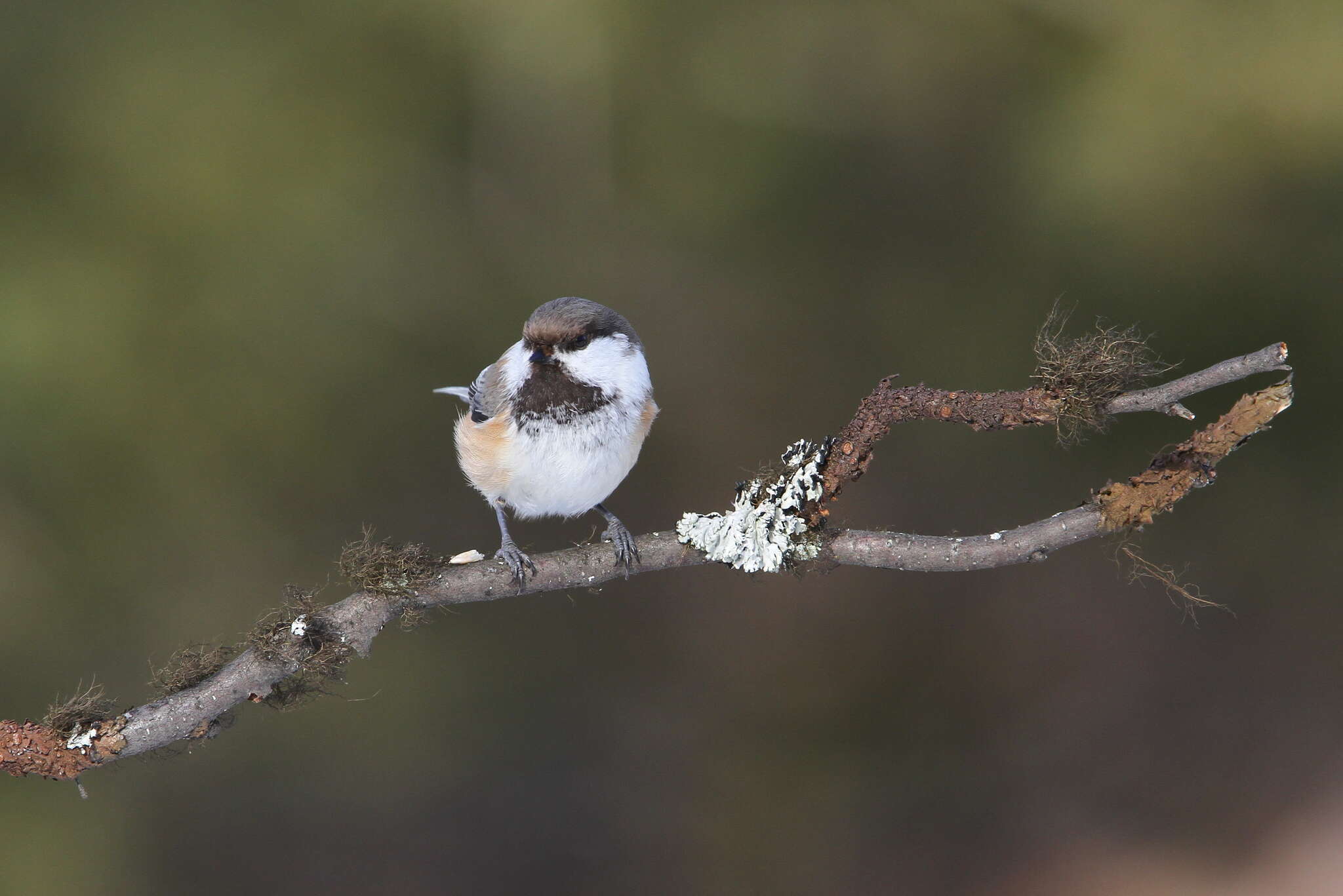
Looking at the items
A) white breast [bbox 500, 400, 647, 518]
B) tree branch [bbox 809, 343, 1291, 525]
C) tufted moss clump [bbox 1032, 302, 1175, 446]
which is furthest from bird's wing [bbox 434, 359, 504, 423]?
tufted moss clump [bbox 1032, 302, 1175, 446]

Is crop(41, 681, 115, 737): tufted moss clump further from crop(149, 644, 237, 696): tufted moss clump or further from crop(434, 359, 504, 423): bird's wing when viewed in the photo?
crop(434, 359, 504, 423): bird's wing

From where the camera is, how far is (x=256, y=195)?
5.79 feet

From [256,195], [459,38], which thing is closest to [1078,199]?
[459,38]

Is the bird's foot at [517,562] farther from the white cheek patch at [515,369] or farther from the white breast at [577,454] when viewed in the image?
the white cheek patch at [515,369]

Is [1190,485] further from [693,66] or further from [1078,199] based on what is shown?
[693,66]

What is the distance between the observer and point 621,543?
46.4 inches

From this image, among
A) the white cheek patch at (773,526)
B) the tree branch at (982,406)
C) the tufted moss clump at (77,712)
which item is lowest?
the tufted moss clump at (77,712)

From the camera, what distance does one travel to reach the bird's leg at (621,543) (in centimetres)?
112

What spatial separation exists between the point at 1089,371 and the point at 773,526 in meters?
0.37

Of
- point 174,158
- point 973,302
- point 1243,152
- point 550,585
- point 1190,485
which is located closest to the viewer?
point 1190,485

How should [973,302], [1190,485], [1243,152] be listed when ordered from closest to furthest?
1. [1190,485]
2. [1243,152]
3. [973,302]

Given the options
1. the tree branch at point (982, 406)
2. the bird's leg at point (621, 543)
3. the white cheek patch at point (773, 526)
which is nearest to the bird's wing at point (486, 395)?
the bird's leg at point (621, 543)

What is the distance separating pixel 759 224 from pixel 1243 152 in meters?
0.84

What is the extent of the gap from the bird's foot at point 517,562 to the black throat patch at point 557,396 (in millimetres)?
168
